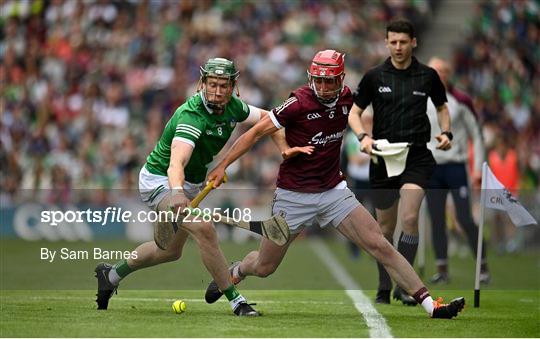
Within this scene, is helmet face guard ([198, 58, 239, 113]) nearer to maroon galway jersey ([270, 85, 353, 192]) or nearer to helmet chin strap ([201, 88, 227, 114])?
helmet chin strap ([201, 88, 227, 114])

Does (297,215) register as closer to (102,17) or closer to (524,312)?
(524,312)

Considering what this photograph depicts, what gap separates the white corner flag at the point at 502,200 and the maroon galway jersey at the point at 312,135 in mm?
1893

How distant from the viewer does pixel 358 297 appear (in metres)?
13.0

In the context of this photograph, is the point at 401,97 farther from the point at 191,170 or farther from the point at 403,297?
the point at 191,170

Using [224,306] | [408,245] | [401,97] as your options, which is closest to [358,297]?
[408,245]

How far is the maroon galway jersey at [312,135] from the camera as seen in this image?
10648mm

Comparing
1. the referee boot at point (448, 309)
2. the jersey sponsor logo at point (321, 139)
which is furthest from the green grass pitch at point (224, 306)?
the jersey sponsor logo at point (321, 139)

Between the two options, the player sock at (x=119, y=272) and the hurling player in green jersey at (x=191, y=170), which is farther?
the player sock at (x=119, y=272)

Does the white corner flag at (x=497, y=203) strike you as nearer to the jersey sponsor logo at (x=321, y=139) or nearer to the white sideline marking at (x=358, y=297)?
the white sideline marking at (x=358, y=297)

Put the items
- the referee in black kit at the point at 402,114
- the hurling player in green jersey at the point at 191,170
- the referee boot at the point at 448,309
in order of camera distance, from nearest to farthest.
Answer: the hurling player in green jersey at the point at 191,170, the referee boot at the point at 448,309, the referee in black kit at the point at 402,114

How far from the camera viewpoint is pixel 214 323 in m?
10.1

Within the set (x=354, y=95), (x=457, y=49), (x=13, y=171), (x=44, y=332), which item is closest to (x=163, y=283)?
(x=354, y=95)

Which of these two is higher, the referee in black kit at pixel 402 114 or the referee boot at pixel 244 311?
the referee in black kit at pixel 402 114

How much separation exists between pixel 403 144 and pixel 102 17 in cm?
1822
